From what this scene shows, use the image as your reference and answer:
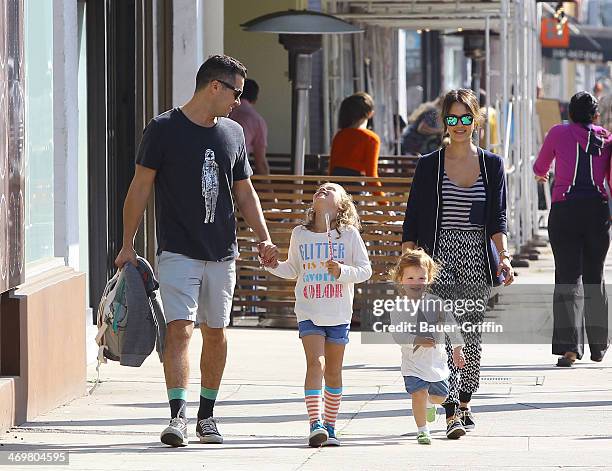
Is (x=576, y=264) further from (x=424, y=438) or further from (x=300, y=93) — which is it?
(x=300, y=93)

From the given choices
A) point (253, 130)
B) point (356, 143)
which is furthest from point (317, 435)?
point (253, 130)

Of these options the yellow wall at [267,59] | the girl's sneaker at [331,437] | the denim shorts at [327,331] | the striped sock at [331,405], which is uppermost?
the yellow wall at [267,59]

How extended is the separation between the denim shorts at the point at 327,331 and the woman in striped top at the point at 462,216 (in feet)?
1.91

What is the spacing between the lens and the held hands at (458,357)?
7.99 metres

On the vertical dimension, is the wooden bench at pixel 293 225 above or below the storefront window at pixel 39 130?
below

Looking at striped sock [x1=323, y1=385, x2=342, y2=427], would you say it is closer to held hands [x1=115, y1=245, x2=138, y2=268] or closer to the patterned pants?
the patterned pants

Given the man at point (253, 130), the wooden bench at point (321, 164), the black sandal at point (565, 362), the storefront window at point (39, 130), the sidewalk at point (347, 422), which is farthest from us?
the wooden bench at point (321, 164)

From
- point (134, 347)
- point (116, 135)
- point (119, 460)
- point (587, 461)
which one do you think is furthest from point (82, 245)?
point (587, 461)

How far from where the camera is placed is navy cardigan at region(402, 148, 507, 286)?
800 cm

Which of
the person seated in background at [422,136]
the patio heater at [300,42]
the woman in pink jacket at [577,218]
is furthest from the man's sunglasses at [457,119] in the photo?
the person seated in background at [422,136]

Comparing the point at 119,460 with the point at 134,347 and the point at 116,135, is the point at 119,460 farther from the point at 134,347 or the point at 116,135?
the point at 116,135

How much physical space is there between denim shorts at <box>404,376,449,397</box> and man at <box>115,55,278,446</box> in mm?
905

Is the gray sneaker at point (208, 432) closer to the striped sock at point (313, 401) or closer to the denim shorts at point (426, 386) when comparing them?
the striped sock at point (313, 401)

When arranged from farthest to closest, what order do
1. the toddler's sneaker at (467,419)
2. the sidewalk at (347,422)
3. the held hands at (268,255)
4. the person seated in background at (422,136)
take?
the person seated in background at (422,136), the toddler's sneaker at (467,419), the held hands at (268,255), the sidewalk at (347,422)
